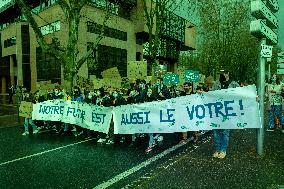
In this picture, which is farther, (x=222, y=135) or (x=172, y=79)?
(x=172, y=79)

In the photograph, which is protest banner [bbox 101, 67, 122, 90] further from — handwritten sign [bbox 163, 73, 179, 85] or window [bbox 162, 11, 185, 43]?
window [bbox 162, 11, 185, 43]

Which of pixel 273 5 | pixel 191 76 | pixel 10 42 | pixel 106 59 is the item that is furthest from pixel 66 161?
pixel 10 42

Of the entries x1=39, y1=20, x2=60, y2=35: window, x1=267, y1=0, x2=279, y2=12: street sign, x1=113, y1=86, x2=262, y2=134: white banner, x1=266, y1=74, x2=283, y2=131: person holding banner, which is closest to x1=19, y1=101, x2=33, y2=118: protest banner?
x1=113, y1=86, x2=262, y2=134: white banner

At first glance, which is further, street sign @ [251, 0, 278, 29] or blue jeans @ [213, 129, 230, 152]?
blue jeans @ [213, 129, 230, 152]

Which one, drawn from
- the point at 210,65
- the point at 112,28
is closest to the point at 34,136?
the point at 112,28

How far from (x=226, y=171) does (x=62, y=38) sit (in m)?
32.6

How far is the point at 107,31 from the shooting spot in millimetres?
42281

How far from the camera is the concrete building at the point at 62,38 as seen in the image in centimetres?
3931

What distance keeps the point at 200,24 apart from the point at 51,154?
2980 centimetres

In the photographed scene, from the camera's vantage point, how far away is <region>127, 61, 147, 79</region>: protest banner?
63.3 ft

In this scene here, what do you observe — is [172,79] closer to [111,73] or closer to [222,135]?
[111,73]

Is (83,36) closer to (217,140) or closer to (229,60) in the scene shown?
(229,60)

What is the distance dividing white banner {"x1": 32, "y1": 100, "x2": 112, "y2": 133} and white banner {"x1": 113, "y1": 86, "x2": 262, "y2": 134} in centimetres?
71

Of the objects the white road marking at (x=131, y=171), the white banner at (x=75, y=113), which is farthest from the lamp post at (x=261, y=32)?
the white banner at (x=75, y=113)
